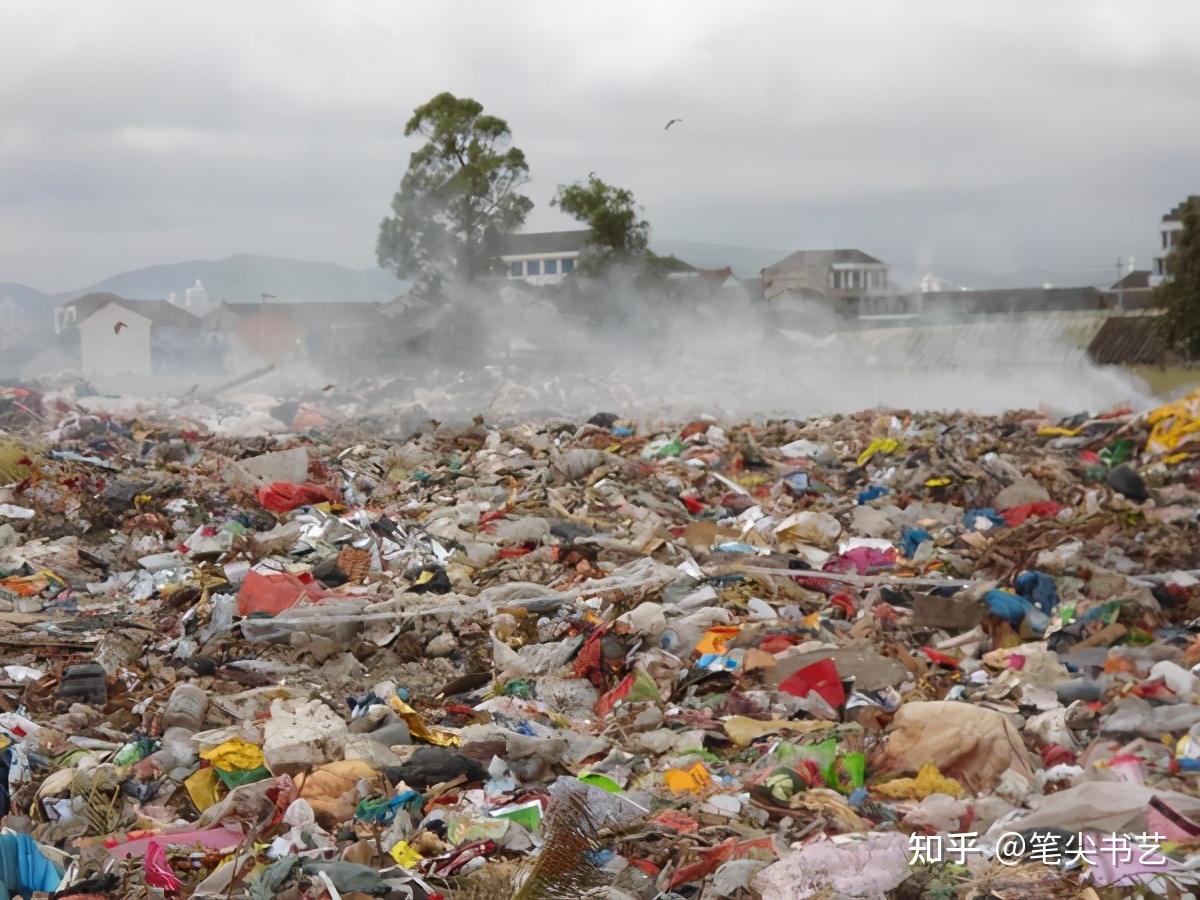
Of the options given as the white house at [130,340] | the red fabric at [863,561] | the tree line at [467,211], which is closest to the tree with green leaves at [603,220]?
the tree line at [467,211]

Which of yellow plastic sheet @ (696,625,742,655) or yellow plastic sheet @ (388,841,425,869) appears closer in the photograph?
yellow plastic sheet @ (388,841,425,869)

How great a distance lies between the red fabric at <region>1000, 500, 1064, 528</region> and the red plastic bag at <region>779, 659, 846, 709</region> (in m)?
4.63

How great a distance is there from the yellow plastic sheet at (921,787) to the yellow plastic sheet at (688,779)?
72 centimetres

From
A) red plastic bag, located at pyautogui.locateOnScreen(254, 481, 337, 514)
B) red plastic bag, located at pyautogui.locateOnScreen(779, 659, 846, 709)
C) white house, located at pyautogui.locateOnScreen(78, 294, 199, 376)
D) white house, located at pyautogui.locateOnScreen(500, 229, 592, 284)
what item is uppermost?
white house, located at pyautogui.locateOnScreen(500, 229, 592, 284)

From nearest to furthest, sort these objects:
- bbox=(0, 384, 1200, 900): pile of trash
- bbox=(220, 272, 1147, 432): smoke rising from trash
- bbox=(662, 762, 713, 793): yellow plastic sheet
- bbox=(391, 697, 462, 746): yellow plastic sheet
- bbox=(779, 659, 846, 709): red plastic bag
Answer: bbox=(0, 384, 1200, 900): pile of trash
bbox=(662, 762, 713, 793): yellow plastic sheet
bbox=(391, 697, 462, 746): yellow plastic sheet
bbox=(779, 659, 846, 709): red plastic bag
bbox=(220, 272, 1147, 432): smoke rising from trash

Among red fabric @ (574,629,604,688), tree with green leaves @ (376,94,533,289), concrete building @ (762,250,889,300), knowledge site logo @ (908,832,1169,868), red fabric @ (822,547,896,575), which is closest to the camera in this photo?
knowledge site logo @ (908,832,1169,868)

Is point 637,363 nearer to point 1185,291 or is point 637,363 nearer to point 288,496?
point 1185,291

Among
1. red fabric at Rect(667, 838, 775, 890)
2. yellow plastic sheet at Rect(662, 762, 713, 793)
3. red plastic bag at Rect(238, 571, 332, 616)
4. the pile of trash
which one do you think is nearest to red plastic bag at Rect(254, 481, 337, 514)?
the pile of trash

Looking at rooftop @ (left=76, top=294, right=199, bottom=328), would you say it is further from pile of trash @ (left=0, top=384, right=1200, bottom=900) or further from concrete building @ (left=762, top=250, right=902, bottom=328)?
pile of trash @ (left=0, top=384, right=1200, bottom=900)

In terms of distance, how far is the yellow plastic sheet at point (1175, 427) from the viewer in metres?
12.9

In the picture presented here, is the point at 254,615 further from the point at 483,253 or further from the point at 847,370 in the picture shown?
the point at 483,253

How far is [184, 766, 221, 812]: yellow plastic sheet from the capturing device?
5.30 metres

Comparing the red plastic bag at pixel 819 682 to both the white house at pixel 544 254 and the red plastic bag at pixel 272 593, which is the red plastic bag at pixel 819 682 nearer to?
the red plastic bag at pixel 272 593

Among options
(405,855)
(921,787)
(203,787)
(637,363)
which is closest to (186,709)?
(203,787)
